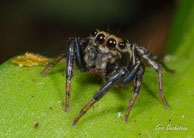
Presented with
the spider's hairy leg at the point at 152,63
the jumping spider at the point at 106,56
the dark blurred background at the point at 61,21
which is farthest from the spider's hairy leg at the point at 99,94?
the dark blurred background at the point at 61,21

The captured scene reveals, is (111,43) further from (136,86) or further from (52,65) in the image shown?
(52,65)

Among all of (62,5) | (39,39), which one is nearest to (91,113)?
(62,5)

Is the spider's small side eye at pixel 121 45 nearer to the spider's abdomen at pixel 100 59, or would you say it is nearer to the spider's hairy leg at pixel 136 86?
the spider's abdomen at pixel 100 59

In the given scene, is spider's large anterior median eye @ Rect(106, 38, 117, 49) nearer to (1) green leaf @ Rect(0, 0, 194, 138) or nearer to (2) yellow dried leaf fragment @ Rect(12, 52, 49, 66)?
(1) green leaf @ Rect(0, 0, 194, 138)

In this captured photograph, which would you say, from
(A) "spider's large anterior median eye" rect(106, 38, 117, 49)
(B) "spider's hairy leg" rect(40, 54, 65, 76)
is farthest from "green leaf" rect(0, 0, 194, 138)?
(A) "spider's large anterior median eye" rect(106, 38, 117, 49)

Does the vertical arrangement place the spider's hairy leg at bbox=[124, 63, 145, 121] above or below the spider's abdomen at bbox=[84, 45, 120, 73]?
below

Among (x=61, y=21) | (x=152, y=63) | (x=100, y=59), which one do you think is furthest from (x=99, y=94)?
(x=61, y=21)
